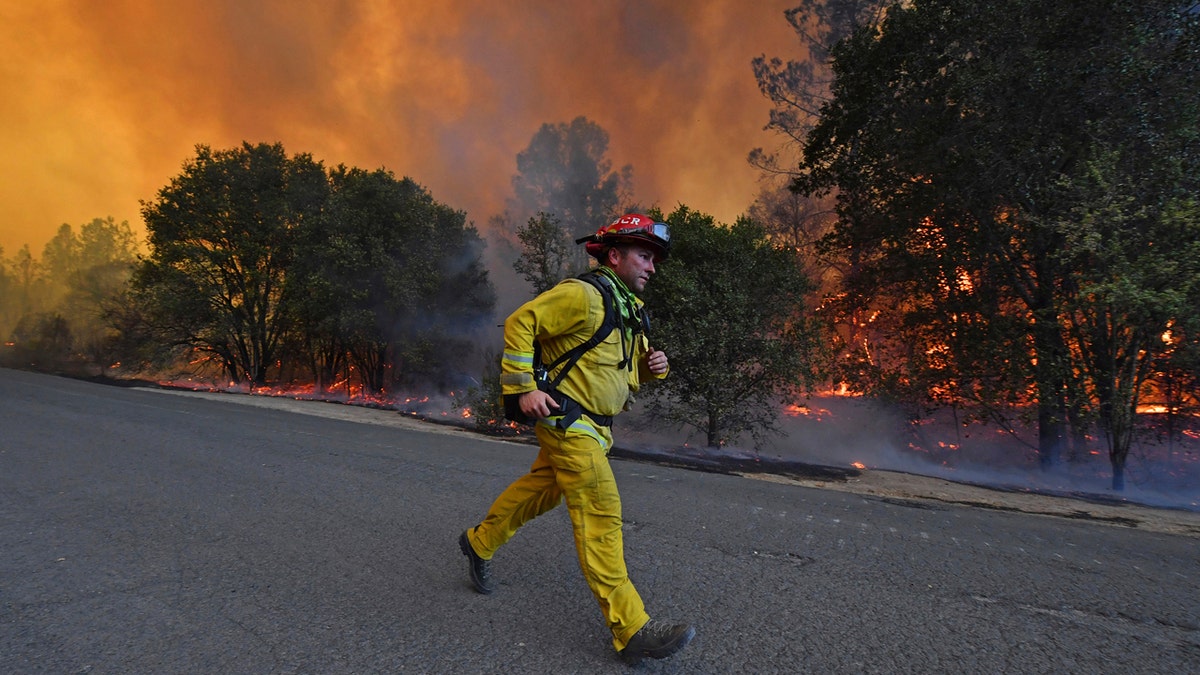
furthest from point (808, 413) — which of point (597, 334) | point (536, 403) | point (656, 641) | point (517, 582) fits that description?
point (536, 403)

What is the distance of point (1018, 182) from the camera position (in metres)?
9.12

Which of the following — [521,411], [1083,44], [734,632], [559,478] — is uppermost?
[1083,44]

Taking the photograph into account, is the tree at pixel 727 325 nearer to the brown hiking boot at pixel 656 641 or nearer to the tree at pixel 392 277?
the brown hiking boot at pixel 656 641

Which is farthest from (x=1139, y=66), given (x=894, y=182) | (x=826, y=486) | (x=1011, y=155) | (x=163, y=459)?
(x=163, y=459)

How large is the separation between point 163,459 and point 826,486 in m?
7.85

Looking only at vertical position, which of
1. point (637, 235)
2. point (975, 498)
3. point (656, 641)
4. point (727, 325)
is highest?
point (727, 325)

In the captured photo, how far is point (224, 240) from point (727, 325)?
2183 centimetres

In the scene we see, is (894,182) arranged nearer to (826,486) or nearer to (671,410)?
(671,410)

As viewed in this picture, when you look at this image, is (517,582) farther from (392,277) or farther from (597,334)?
(392,277)

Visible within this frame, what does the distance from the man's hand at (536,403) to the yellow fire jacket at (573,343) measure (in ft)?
0.11

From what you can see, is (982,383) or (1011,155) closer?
(1011,155)

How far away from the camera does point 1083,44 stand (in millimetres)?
8578

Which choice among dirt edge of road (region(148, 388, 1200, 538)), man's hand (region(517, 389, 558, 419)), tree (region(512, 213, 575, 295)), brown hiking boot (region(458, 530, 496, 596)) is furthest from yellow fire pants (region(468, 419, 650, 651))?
tree (region(512, 213, 575, 295))

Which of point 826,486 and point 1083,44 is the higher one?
point 1083,44
